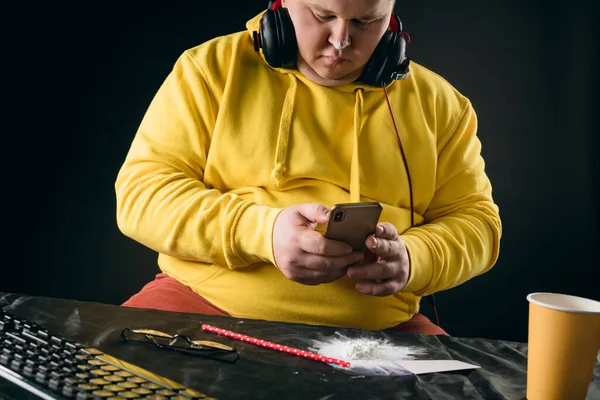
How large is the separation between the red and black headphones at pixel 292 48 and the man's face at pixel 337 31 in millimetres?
21

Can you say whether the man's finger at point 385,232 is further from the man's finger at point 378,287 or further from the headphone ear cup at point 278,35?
the headphone ear cup at point 278,35

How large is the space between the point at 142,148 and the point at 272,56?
341 millimetres

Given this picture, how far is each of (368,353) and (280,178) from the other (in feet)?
1.77

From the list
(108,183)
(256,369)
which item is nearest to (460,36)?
(108,183)

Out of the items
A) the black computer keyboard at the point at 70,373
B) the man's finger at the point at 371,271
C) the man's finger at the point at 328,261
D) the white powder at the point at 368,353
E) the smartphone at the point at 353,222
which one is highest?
the smartphone at the point at 353,222

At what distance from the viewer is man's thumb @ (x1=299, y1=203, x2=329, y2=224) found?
4.03 ft

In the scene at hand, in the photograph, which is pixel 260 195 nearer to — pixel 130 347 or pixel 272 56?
pixel 272 56

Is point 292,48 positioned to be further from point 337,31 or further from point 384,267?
point 384,267

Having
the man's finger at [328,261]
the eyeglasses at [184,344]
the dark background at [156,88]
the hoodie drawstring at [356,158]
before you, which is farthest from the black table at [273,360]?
the dark background at [156,88]

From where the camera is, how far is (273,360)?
3.27 feet

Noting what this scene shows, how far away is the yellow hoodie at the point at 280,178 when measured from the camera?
1.46 metres

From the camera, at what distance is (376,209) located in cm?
118

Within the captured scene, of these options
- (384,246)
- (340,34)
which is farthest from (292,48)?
(384,246)

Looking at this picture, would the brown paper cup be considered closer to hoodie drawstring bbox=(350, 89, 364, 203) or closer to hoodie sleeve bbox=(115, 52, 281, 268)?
hoodie sleeve bbox=(115, 52, 281, 268)
